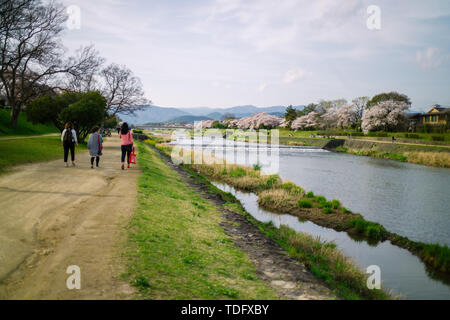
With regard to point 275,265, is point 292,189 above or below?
above

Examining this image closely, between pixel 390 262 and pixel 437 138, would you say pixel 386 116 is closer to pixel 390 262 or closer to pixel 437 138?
pixel 437 138

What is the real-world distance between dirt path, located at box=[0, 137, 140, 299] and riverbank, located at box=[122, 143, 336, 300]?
451mm

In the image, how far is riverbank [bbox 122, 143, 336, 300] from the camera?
17.8 ft

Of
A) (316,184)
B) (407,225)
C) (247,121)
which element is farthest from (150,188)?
(247,121)

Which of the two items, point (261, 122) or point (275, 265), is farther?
point (261, 122)

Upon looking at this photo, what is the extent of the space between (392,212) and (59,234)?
17585mm

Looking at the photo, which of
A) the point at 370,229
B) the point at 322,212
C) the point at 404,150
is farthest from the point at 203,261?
the point at 404,150

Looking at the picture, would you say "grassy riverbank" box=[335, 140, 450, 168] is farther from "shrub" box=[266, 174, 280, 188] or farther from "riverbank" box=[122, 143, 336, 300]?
"riverbank" box=[122, 143, 336, 300]

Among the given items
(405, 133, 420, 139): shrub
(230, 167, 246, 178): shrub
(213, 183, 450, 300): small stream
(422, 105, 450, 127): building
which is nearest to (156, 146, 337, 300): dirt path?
(213, 183, 450, 300): small stream

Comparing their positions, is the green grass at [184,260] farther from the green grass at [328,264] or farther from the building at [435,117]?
the building at [435,117]

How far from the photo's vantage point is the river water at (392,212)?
368 inches

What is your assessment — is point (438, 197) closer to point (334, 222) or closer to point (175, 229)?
point (334, 222)

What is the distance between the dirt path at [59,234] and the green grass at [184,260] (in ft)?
1.28

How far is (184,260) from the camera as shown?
657 cm
